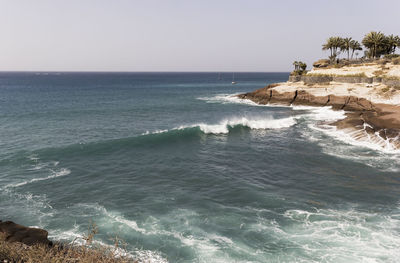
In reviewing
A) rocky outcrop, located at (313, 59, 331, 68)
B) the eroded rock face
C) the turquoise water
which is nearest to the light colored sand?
rocky outcrop, located at (313, 59, 331, 68)

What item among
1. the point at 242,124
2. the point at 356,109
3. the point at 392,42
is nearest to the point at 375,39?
the point at 392,42

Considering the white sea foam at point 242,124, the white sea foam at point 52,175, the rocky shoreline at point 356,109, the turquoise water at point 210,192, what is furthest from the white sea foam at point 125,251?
the rocky shoreline at point 356,109

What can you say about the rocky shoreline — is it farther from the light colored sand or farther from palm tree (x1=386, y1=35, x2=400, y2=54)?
palm tree (x1=386, y1=35, x2=400, y2=54)

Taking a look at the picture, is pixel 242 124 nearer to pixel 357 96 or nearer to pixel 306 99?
pixel 357 96

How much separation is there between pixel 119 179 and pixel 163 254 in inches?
419

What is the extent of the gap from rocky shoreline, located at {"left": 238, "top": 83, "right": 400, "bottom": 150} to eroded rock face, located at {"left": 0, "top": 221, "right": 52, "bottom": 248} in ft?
108

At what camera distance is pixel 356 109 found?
55312 millimetres

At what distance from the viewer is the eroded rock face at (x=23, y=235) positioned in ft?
41.7

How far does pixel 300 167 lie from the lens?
26.5 m

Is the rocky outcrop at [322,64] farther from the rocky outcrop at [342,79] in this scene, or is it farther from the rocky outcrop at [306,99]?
the rocky outcrop at [306,99]

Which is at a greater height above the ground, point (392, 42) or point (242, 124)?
point (392, 42)

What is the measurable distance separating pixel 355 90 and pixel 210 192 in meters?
51.6

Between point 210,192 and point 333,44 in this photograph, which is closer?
point 210,192

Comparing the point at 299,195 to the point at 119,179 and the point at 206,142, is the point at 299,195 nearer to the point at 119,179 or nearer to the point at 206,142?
the point at 119,179
